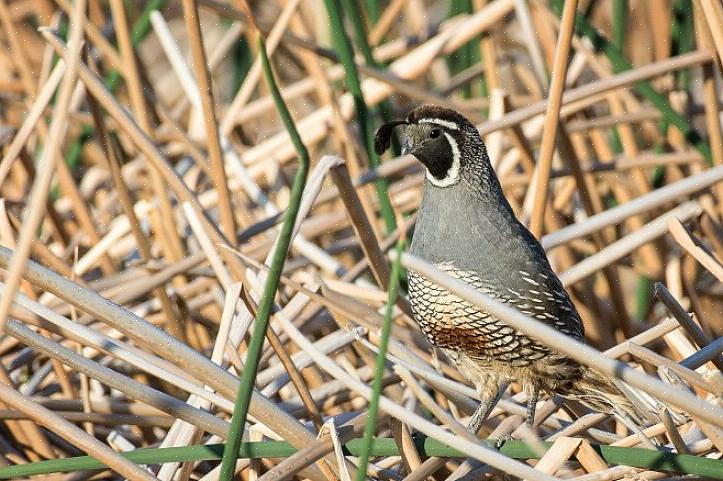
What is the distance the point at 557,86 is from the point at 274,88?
107 centimetres

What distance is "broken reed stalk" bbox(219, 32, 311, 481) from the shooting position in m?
1.54

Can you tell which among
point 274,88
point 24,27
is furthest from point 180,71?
point 274,88

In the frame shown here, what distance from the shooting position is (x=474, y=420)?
2400mm

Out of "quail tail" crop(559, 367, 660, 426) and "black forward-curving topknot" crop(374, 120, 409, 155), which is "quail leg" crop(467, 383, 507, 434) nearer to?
"quail tail" crop(559, 367, 660, 426)

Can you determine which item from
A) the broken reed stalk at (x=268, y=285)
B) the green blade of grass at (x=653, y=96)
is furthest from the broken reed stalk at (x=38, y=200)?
the green blade of grass at (x=653, y=96)

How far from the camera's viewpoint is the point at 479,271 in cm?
235

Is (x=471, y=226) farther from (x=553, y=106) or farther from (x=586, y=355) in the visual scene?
(x=586, y=355)

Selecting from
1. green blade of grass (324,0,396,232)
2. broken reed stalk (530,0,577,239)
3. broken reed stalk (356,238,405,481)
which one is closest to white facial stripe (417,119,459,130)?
broken reed stalk (530,0,577,239)

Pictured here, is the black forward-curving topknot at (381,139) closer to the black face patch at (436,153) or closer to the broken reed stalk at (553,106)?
the black face patch at (436,153)

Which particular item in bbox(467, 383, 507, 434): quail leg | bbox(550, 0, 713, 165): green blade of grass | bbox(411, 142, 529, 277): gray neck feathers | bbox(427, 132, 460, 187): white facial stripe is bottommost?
bbox(467, 383, 507, 434): quail leg

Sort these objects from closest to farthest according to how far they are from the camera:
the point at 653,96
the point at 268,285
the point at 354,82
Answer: the point at 268,285 < the point at 354,82 < the point at 653,96

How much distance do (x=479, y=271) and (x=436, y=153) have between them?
277mm

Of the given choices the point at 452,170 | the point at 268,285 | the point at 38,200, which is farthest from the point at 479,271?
the point at 38,200

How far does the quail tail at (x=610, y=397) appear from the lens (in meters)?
2.27
